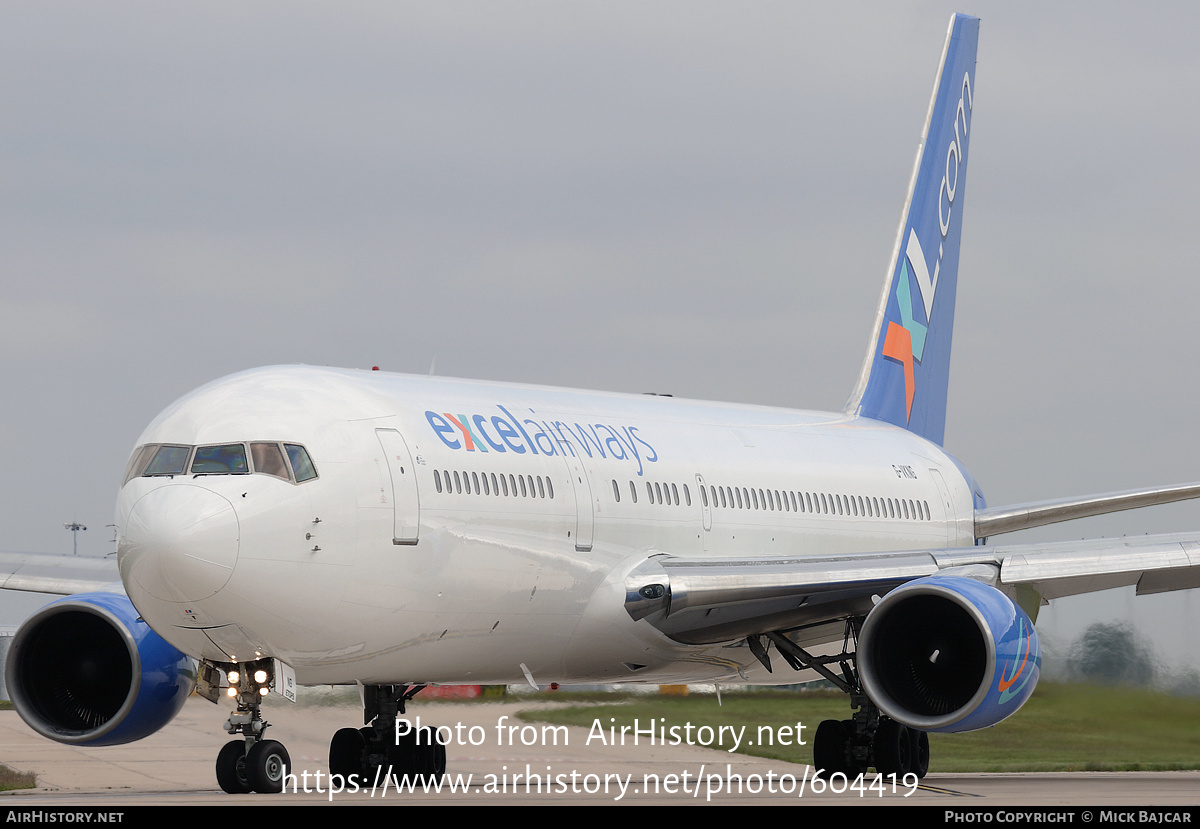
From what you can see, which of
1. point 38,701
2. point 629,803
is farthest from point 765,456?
point 38,701

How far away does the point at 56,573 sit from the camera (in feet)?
56.1

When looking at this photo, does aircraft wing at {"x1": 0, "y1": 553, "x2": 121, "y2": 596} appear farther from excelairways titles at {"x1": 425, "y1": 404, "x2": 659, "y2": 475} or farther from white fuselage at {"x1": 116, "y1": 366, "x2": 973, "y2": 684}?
A: excelairways titles at {"x1": 425, "y1": 404, "x2": 659, "y2": 475}

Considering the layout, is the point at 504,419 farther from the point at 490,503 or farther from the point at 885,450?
the point at 885,450

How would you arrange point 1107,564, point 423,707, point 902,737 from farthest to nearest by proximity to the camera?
→ point 423,707 < point 902,737 < point 1107,564

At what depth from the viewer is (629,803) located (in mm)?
14211

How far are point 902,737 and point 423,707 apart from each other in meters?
5.31

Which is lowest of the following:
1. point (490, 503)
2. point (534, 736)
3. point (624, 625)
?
point (534, 736)

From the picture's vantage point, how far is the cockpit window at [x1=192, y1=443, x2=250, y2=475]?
13.1 m

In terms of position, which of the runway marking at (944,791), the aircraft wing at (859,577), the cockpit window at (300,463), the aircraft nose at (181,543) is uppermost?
the cockpit window at (300,463)

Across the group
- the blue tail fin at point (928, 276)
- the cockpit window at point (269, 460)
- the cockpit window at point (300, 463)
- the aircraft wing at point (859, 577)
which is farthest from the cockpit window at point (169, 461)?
the blue tail fin at point (928, 276)

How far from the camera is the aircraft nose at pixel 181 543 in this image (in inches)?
492

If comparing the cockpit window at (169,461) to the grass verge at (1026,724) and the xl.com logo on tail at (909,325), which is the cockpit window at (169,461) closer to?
the grass verge at (1026,724)

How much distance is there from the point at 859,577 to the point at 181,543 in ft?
21.5

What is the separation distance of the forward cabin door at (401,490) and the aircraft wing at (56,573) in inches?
159
